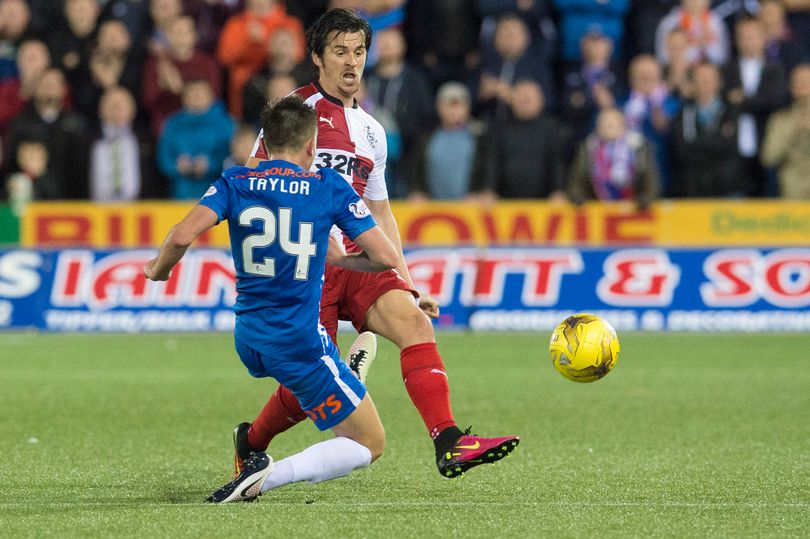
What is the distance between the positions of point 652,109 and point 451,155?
2378 mm

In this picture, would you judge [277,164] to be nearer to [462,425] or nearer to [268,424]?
[268,424]

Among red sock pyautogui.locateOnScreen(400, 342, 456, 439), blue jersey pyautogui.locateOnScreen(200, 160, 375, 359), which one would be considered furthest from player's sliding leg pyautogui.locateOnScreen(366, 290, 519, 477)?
blue jersey pyautogui.locateOnScreen(200, 160, 375, 359)

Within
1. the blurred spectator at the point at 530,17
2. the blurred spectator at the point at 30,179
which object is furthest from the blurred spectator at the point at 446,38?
the blurred spectator at the point at 30,179

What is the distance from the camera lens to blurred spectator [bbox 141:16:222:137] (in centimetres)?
1648

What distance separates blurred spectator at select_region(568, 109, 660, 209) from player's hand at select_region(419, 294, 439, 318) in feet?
30.0

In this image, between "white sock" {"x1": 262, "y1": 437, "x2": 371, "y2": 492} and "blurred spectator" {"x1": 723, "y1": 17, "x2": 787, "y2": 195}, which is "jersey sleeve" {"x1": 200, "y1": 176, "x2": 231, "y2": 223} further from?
"blurred spectator" {"x1": 723, "y1": 17, "x2": 787, "y2": 195}

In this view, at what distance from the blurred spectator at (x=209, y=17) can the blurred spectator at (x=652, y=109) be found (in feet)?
15.8

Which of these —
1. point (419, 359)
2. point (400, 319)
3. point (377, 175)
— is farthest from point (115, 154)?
point (419, 359)

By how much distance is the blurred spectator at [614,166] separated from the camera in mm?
15672

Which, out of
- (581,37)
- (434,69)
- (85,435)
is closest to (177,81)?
(434,69)

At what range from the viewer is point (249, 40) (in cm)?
1648

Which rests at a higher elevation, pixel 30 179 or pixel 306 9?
pixel 306 9

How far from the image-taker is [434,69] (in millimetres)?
17031

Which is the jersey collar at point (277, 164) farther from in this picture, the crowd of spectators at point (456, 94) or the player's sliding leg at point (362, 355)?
the crowd of spectators at point (456, 94)
